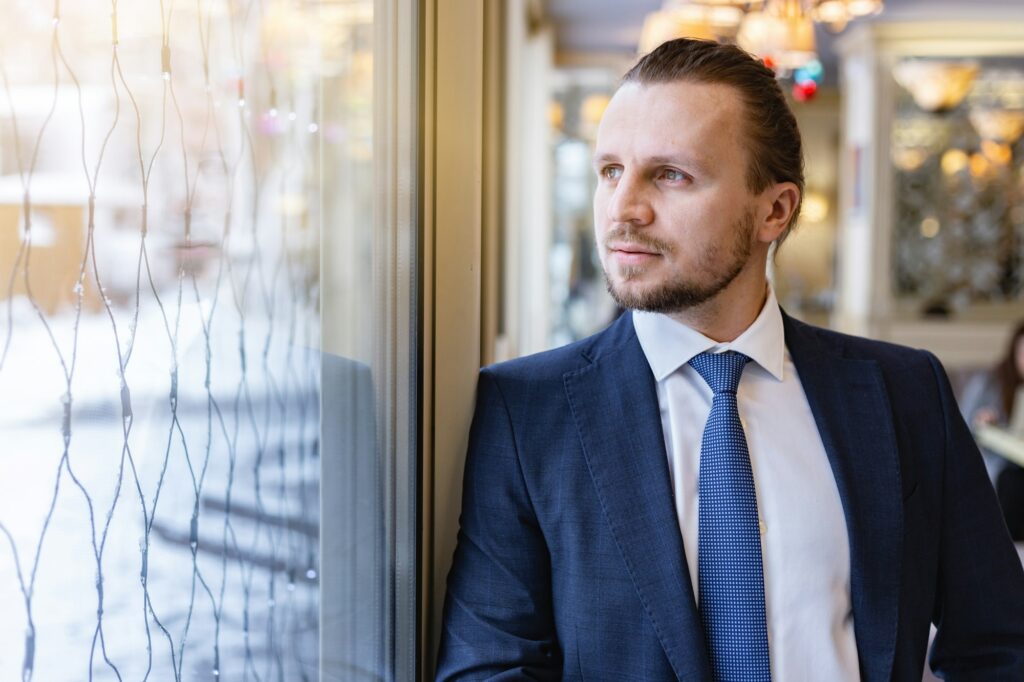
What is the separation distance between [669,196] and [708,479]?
326mm

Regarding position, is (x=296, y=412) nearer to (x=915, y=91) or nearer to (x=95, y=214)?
(x=95, y=214)

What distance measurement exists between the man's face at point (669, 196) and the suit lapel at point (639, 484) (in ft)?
0.34

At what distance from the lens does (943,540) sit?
1277 millimetres

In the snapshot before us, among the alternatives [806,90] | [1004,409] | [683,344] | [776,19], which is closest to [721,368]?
[683,344]

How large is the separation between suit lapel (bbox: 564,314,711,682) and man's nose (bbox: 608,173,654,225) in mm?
172

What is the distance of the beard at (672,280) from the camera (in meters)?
1.18

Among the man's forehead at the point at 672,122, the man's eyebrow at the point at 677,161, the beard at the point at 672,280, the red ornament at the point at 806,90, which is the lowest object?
the beard at the point at 672,280

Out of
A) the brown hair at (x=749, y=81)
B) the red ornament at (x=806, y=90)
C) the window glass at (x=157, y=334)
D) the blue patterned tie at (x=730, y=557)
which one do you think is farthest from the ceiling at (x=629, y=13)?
the window glass at (x=157, y=334)

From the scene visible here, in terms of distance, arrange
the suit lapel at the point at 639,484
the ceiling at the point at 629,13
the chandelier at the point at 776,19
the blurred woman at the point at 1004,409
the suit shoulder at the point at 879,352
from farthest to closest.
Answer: the ceiling at the point at 629,13 < the blurred woman at the point at 1004,409 < the chandelier at the point at 776,19 < the suit shoulder at the point at 879,352 < the suit lapel at the point at 639,484

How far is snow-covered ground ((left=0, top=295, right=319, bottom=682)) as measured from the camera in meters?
0.67

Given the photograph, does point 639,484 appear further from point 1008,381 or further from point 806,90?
point 1008,381

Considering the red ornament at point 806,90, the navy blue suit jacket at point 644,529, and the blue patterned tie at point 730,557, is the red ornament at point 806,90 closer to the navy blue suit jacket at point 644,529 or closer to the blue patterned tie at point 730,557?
the navy blue suit jacket at point 644,529

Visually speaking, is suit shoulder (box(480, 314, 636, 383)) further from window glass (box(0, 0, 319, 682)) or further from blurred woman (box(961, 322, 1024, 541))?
blurred woman (box(961, 322, 1024, 541))

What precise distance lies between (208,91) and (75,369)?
0.26 m
